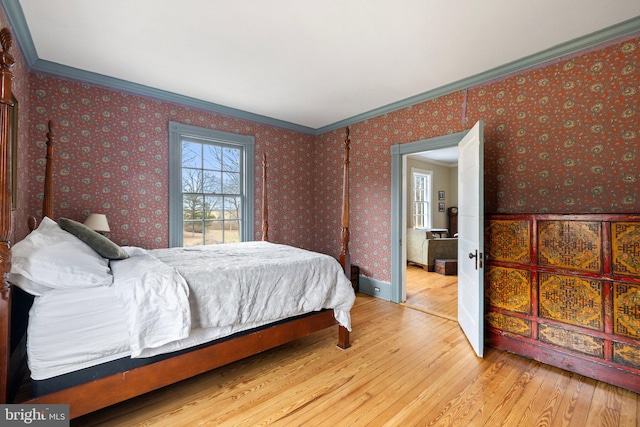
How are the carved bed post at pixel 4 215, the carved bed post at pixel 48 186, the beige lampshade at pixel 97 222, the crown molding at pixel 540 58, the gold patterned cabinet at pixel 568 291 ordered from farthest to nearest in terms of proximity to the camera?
the beige lampshade at pixel 97 222 < the carved bed post at pixel 48 186 < the crown molding at pixel 540 58 < the gold patterned cabinet at pixel 568 291 < the carved bed post at pixel 4 215

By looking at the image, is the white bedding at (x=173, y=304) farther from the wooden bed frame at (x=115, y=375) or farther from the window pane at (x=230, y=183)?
the window pane at (x=230, y=183)

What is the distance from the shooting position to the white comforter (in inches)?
63.7

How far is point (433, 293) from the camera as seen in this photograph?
172 inches

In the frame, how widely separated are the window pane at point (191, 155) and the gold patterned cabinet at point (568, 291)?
11.7 ft

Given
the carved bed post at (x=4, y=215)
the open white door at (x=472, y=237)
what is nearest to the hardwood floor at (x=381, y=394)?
the open white door at (x=472, y=237)

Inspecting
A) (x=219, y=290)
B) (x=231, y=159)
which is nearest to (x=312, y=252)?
(x=219, y=290)

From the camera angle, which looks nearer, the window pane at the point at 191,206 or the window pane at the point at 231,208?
the window pane at the point at 191,206

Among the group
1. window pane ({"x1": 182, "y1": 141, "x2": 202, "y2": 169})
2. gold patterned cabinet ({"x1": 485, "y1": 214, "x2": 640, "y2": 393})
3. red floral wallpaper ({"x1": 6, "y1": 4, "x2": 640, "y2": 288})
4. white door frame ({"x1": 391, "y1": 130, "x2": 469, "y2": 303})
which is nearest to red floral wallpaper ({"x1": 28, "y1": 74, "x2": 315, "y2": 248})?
red floral wallpaper ({"x1": 6, "y1": 4, "x2": 640, "y2": 288})

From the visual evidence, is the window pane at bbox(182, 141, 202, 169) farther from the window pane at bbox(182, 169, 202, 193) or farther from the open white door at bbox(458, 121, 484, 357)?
the open white door at bbox(458, 121, 484, 357)

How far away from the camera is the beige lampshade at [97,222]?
9.45 ft

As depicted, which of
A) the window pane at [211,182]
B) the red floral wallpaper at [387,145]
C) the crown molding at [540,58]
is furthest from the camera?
the window pane at [211,182]

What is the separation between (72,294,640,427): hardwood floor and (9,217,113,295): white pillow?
35.2 inches

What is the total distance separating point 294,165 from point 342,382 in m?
3.47

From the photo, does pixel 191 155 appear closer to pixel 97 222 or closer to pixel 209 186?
pixel 209 186
